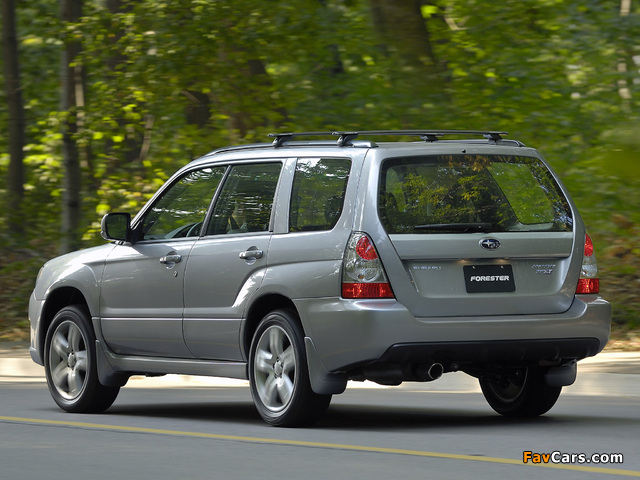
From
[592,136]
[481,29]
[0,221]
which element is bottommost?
[0,221]

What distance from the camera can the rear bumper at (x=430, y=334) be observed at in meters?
8.48

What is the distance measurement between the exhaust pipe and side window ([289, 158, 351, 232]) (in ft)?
3.46

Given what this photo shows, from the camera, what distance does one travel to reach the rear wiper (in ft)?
28.8

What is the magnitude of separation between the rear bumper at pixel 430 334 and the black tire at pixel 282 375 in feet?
0.64

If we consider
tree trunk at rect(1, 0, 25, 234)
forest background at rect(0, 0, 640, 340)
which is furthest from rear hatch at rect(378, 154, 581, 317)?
tree trunk at rect(1, 0, 25, 234)

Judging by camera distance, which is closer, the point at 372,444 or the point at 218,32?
the point at 372,444

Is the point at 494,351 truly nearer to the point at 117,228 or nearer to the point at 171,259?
the point at 171,259

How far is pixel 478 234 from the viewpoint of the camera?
8820 mm

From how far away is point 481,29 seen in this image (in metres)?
19.4

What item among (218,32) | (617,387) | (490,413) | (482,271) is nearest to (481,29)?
(218,32)

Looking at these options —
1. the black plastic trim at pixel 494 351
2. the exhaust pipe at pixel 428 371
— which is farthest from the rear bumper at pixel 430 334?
the exhaust pipe at pixel 428 371

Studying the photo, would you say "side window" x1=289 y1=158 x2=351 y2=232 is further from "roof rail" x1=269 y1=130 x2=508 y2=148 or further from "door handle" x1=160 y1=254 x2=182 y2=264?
"door handle" x1=160 y1=254 x2=182 y2=264

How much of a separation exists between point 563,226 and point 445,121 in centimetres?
868

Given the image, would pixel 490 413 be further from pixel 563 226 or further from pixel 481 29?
pixel 481 29
